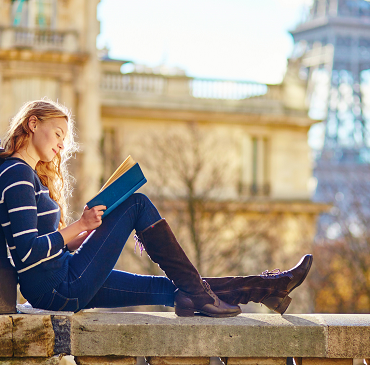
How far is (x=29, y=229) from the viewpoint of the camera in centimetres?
318

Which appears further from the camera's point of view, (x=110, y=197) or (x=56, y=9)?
(x=56, y=9)

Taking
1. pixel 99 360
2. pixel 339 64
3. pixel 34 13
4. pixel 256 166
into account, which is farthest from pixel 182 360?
pixel 339 64

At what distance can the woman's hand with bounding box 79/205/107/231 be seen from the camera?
333 centimetres

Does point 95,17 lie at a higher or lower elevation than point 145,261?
higher

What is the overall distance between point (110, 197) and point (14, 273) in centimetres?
67

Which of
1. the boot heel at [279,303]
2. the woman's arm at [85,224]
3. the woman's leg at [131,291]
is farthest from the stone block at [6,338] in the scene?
the boot heel at [279,303]

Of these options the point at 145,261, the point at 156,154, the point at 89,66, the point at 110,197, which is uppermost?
the point at 89,66

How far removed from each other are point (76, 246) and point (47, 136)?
77 centimetres

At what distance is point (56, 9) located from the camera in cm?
2000

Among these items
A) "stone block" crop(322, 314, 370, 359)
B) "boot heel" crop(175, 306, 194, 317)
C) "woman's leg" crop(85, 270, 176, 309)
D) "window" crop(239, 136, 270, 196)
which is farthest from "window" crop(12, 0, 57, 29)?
"stone block" crop(322, 314, 370, 359)

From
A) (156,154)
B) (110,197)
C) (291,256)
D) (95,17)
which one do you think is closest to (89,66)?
(95,17)

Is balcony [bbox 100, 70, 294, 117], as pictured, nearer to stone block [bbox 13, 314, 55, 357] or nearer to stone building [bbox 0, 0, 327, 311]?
stone building [bbox 0, 0, 327, 311]

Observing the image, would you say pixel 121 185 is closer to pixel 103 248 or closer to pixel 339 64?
pixel 103 248

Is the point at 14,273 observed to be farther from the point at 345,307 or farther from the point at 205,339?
the point at 345,307
